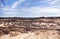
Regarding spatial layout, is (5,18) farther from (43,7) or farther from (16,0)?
(43,7)

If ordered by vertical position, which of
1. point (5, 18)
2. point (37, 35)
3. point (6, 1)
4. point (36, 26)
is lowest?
point (37, 35)

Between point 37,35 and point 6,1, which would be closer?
point 37,35

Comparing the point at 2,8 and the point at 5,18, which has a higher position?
the point at 2,8

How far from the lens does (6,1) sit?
3.36 metres

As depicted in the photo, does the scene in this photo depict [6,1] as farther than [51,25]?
Yes

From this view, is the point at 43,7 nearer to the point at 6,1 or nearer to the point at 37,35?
the point at 37,35

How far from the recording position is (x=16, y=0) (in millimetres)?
3324

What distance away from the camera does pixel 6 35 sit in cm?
323

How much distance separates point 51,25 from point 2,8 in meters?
1.30

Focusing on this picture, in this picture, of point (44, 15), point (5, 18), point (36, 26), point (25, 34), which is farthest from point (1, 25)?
point (44, 15)

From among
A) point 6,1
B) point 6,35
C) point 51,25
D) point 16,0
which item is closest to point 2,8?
point 6,1

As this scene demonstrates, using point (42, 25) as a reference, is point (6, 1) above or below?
above

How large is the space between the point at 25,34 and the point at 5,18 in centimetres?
65

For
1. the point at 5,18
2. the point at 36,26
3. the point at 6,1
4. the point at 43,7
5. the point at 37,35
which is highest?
the point at 6,1
